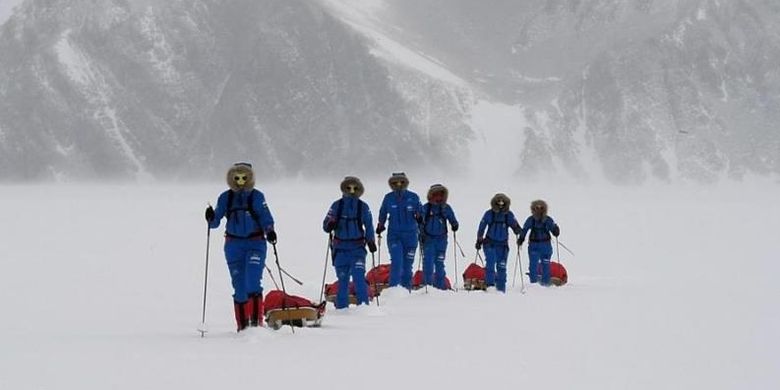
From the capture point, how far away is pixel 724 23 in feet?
290

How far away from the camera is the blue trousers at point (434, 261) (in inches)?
750

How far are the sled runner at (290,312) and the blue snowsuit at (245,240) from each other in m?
0.57

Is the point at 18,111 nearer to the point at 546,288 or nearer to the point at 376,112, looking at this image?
the point at 376,112

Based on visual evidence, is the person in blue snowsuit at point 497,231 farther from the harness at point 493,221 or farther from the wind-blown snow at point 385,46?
the wind-blown snow at point 385,46

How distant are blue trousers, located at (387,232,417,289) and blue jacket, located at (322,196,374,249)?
3.32 meters

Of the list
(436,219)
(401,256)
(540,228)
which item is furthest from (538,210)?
(401,256)

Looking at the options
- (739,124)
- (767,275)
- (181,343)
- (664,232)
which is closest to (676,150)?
(739,124)

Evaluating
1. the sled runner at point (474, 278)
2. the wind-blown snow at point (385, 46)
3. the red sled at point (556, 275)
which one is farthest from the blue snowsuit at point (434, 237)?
the wind-blown snow at point (385, 46)

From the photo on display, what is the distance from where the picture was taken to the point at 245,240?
11.2 m

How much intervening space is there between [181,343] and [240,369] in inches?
82.9

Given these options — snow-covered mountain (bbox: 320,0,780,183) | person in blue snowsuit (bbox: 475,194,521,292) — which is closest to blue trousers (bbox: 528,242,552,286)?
person in blue snowsuit (bbox: 475,194,521,292)

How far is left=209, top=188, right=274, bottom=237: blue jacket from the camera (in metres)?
11.2

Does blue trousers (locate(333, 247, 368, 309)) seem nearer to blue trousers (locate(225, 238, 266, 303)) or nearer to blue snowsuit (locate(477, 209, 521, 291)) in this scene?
blue trousers (locate(225, 238, 266, 303))

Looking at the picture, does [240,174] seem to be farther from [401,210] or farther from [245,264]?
[401,210]
